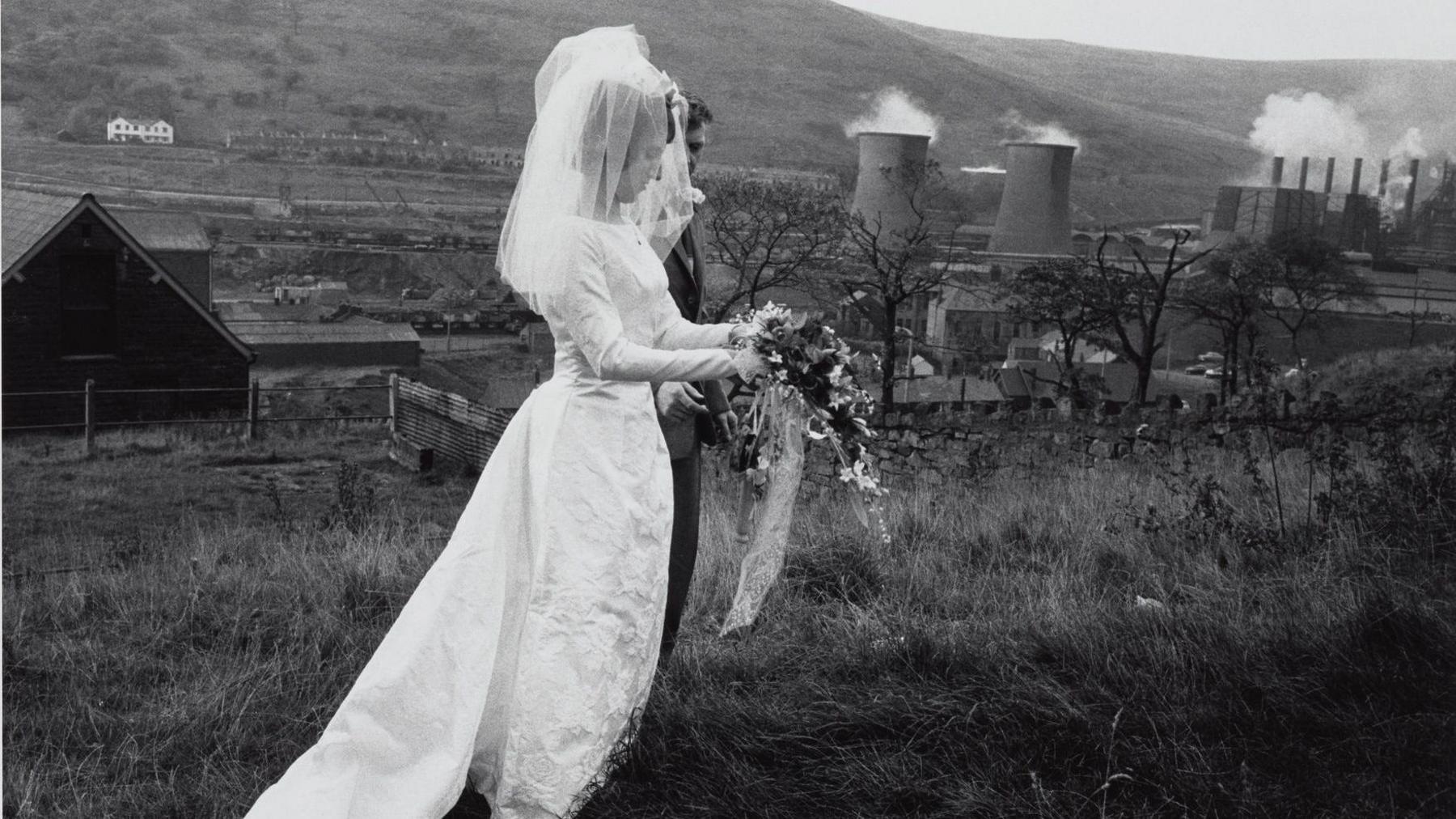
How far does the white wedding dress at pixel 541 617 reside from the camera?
2.53 meters

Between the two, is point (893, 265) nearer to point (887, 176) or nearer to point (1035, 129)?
point (887, 176)

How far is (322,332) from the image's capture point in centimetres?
3200

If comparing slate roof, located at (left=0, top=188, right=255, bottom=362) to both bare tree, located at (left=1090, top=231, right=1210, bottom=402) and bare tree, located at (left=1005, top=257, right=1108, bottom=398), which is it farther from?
bare tree, located at (left=1090, top=231, right=1210, bottom=402)

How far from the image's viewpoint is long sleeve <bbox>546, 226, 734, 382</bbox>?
269 cm

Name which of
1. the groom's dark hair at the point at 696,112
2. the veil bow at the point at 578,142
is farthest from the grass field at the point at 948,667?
the groom's dark hair at the point at 696,112

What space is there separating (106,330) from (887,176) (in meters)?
20.2

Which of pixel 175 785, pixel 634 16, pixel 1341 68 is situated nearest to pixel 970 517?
pixel 175 785

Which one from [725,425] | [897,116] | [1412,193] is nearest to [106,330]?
[725,425]

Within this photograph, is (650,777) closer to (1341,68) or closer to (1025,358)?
(1025,358)

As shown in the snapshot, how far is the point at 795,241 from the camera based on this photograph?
27.4 meters

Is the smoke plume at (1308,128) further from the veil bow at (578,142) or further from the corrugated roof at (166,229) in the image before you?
the veil bow at (578,142)

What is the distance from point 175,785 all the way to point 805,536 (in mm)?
2764

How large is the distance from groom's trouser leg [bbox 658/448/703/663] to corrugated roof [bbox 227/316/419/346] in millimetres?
28897

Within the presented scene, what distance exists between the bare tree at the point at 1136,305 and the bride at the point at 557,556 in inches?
784
